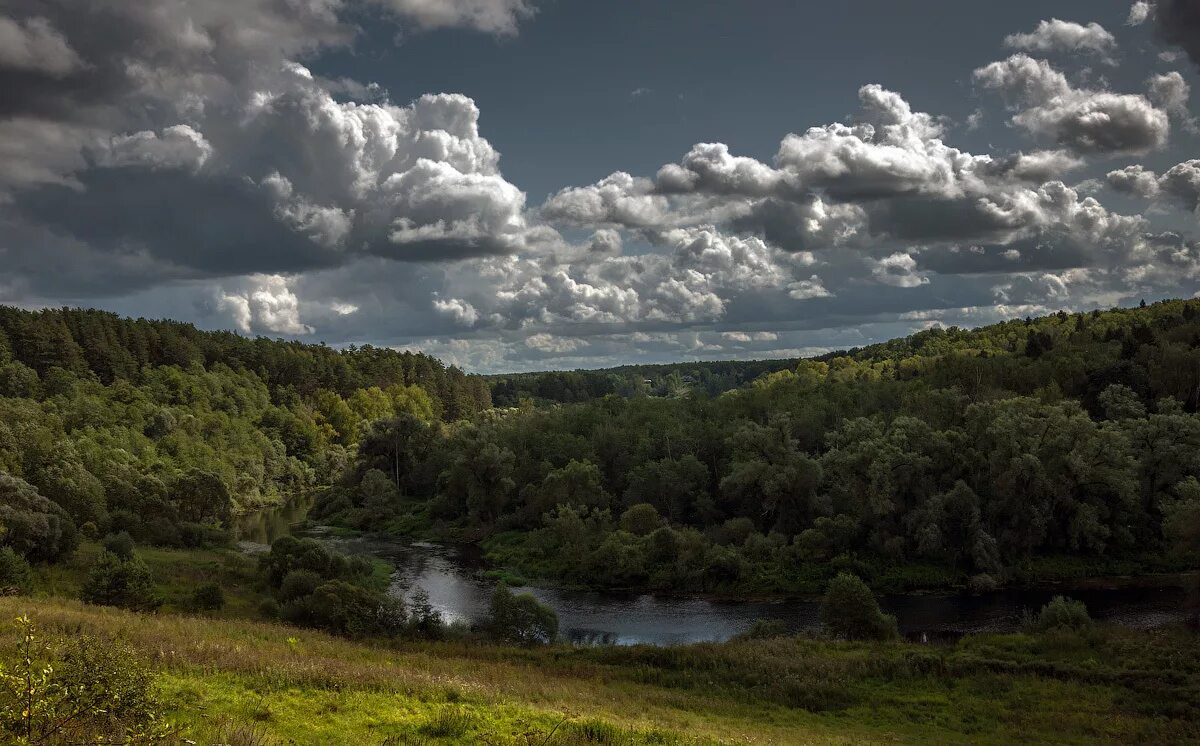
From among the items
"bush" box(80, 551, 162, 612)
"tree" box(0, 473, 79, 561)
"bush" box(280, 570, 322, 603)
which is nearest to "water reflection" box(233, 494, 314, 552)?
"tree" box(0, 473, 79, 561)

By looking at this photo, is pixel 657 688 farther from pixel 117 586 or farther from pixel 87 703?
pixel 117 586

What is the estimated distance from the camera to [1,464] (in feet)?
277

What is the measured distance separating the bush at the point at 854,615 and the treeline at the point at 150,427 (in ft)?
184

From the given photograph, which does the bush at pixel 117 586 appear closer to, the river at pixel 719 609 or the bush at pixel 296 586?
the bush at pixel 296 586

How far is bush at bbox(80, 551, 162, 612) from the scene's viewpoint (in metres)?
44.7

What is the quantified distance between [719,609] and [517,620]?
2269cm

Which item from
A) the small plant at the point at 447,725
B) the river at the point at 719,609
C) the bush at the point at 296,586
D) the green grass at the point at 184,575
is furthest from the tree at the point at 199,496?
the small plant at the point at 447,725

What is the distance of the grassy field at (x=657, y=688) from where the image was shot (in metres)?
17.3

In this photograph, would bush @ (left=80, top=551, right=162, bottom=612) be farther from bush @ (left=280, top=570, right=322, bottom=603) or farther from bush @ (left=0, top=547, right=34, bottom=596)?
bush @ (left=280, top=570, right=322, bottom=603)

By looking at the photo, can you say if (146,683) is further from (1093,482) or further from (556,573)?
(1093,482)

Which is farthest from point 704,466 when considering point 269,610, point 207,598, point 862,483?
point 207,598

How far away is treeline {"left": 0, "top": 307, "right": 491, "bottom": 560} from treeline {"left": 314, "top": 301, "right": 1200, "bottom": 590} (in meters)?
25.0

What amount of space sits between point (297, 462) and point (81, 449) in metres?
57.7

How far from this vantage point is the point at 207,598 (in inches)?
1980
